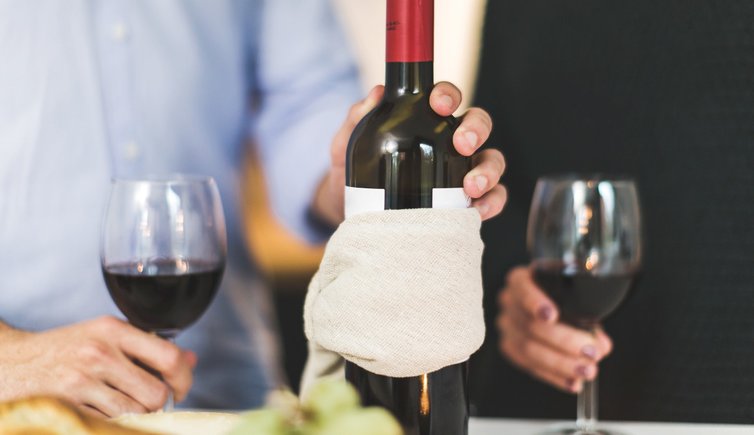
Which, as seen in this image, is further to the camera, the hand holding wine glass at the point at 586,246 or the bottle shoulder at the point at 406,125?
the hand holding wine glass at the point at 586,246

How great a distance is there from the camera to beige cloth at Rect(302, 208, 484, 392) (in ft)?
1.98

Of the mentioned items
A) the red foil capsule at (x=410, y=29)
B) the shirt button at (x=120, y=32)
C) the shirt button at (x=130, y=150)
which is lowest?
the shirt button at (x=130, y=150)

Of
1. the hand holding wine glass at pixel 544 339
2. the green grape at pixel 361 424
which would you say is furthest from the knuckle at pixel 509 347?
the green grape at pixel 361 424

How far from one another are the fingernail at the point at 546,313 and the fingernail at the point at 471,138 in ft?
1.32

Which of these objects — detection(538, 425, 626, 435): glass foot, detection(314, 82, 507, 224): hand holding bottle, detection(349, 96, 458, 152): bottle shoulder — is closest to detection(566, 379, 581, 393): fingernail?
detection(538, 425, 626, 435): glass foot

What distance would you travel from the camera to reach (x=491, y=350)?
59.1 inches

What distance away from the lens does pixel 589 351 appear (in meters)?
0.99

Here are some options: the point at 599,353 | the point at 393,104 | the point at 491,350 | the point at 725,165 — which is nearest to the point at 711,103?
the point at 725,165

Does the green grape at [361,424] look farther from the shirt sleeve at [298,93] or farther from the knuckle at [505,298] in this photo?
the shirt sleeve at [298,93]

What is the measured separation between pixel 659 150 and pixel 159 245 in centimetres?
82

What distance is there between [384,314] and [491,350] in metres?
0.94

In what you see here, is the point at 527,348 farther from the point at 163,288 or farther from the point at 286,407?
the point at 286,407

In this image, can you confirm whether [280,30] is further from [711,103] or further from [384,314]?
[384,314]

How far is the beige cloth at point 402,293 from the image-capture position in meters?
0.60
